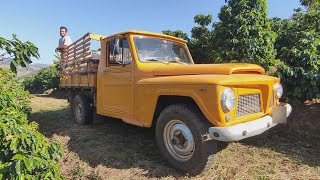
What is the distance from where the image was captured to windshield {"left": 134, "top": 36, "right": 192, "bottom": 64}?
5230mm

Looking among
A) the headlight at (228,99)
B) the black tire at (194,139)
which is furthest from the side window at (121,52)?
the headlight at (228,99)

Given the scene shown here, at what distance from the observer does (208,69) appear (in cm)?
437

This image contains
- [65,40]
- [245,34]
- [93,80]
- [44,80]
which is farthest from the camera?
[44,80]

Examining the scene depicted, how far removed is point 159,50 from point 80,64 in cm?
262

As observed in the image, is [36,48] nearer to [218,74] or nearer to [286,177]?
[218,74]

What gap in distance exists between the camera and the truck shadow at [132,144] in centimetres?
463

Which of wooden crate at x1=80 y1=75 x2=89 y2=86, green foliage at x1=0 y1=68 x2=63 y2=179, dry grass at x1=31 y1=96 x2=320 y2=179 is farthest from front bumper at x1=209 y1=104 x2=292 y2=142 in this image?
wooden crate at x1=80 y1=75 x2=89 y2=86

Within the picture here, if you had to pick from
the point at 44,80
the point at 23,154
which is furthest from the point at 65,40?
the point at 44,80

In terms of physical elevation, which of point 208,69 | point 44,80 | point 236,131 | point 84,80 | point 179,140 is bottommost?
point 179,140

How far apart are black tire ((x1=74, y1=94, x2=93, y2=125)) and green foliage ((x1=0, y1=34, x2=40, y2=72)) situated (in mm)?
3321

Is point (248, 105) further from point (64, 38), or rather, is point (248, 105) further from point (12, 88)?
point (64, 38)

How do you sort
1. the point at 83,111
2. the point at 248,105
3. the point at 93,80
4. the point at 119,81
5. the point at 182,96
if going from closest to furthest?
1. the point at 248,105
2. the point at 182,96
3. the point at 119,81
4. the point at 93,80
5. the point at 83,111

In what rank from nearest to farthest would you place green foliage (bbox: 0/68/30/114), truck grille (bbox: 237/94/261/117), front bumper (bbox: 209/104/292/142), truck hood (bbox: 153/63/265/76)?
1. front bumper (bbox: 209/104/292/142)
2. truck grille (bbox: 237/94/261/117)
3. truck hood (bbox: 153/63/265/76)
4. green foliage (bbox: 0/68/30/114)

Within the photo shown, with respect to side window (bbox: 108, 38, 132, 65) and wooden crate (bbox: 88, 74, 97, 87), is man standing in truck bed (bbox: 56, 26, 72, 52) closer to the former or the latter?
wooden crate (bbox: 88, 74, 97, 87)
